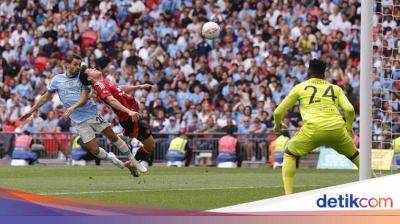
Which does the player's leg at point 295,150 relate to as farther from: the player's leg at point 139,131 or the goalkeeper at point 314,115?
the player's leg at point 139,131

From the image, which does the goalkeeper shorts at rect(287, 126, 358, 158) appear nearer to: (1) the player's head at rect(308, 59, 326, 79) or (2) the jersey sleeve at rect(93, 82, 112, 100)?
(1) the player's head at rect(308, 59, 326, 79)

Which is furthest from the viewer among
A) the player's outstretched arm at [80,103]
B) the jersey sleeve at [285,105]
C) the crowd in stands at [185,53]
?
the crowd in stands at [185,53]

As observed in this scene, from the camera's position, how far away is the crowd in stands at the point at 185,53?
32.2 m

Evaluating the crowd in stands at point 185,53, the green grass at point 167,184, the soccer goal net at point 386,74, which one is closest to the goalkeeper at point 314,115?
the green grass at point 167,184

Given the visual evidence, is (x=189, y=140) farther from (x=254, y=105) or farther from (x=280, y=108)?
(x=280, y=108)

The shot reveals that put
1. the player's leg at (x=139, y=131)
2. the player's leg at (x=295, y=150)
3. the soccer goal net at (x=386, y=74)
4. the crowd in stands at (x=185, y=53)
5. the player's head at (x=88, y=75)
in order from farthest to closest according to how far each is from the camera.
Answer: the crowd in stands at (x=185, y=53), the soccer goal net at (x=386, y=74), the player's leg at (x=139, y=131), the player's head at (x=88, y=75), the player's leg at (x=295, y=150)

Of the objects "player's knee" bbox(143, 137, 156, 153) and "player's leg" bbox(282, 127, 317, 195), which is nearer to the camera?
"player's leg" bbox(282, 127, 317, 195)

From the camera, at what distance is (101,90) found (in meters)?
20.3

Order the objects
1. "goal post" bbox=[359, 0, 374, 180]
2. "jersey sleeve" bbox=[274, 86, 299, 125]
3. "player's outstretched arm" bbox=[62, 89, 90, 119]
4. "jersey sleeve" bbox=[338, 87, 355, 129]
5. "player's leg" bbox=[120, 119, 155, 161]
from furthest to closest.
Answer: "player's leg" bbox=[120, 119, 155, 161]
"player's outstretched arm" bbox=[62, 89, 90, 119]
"jersey sleeve" bbox=[338, 87, 355, 129]
"jersey sleeve" bbox=[274, 86, 299, 125]
"goal post" bbox=[359, 0, 374, 180]

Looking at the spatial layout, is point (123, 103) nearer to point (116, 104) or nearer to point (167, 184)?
point (116, 104)

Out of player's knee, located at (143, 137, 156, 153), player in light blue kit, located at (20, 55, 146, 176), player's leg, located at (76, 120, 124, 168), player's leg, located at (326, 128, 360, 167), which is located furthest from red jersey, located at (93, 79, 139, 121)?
player's leg, located at (326, 128, 360, 167)

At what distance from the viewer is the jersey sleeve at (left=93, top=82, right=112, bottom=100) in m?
20.3

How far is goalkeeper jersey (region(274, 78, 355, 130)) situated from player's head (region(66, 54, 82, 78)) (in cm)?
550

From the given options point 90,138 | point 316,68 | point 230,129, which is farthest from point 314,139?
point 230,129
